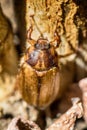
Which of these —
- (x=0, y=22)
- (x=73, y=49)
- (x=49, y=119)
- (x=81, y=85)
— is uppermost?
(x=0, y=22)

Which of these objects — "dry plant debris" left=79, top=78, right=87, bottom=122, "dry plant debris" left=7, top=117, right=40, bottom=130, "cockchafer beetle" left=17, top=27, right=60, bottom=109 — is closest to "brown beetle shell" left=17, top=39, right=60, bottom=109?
"cockchafer beetle" left=17, top=27, right=60, bottom=109

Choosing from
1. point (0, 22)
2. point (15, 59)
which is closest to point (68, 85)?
point (15, 59)

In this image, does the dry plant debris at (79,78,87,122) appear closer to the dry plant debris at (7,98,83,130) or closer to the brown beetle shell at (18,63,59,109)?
the dry plant debris at (7,98,83,130)

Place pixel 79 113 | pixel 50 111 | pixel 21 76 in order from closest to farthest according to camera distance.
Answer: pixel 79 113, pixel 21 76, pixel 50 111

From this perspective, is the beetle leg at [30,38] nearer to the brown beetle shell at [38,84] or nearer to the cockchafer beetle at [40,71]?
the cockchafer beetle at [40,71]

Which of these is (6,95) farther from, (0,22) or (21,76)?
(0,22)

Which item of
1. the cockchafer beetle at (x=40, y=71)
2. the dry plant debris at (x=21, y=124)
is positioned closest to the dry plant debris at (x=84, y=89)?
the cockchafer beetle at (x=40, y=71)

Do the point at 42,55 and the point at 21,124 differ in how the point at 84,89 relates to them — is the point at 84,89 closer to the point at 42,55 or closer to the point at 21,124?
the point at 42,55

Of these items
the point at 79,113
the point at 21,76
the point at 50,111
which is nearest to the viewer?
the point at 79,113

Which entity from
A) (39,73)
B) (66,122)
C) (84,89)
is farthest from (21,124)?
(84,89)
